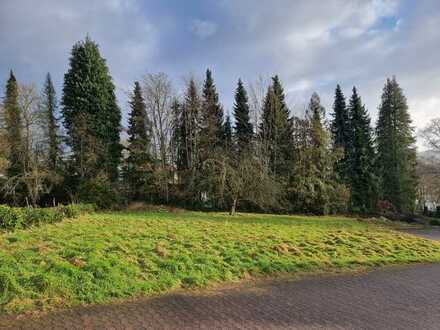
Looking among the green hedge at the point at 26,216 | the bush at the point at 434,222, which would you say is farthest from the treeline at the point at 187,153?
the green hedge at the point at 26,216

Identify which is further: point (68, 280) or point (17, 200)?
point (17, 200)

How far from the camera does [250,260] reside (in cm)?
845

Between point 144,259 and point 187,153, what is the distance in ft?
81.4

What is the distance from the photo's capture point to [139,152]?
96.2ft

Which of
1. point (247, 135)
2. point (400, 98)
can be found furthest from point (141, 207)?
point (400, 98)

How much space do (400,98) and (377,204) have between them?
50.9 ft

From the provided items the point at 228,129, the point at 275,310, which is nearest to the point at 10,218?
the point at 275,310

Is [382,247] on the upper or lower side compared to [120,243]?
lower

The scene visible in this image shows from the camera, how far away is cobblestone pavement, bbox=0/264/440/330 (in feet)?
15.4

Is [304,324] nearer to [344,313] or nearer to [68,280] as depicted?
[344,313]

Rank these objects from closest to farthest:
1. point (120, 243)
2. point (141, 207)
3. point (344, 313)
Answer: point (344, 313) < point (120, 243) < point (141, 207)

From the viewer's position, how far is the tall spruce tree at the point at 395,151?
35469mm

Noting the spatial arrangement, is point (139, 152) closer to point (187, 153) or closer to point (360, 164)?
point (187, 153)

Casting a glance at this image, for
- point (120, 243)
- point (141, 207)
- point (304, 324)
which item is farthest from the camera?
point (141, 207)
